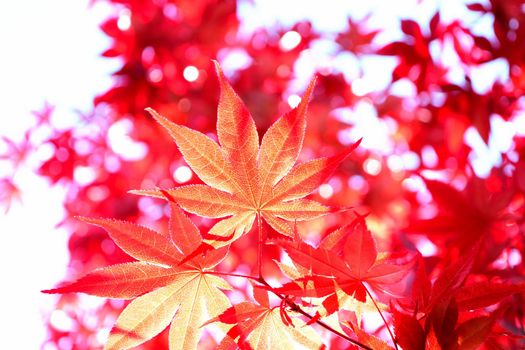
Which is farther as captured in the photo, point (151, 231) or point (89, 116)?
point (89, 116)

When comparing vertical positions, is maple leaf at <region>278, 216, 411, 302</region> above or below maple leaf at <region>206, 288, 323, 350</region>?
above

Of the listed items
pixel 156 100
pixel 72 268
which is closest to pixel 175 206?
pixel 156 100

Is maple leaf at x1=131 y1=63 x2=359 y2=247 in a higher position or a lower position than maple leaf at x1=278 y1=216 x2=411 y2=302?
higher

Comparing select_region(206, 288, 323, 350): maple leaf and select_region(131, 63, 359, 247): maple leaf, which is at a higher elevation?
select_region(131, 63, 359, 247): maple leaf

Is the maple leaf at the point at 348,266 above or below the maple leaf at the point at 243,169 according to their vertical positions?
below

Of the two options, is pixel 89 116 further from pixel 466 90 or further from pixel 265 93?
pixel 466 90

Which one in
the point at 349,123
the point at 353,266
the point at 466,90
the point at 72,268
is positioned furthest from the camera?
the point at 72,268
